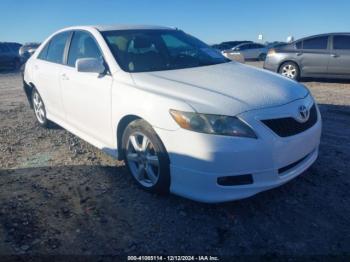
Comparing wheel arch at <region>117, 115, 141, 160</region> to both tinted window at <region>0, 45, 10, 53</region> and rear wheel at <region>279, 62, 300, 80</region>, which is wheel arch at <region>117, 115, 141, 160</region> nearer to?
rear wheel at <region>279, 62, 300, 80</region>

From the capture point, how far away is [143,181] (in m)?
3.33

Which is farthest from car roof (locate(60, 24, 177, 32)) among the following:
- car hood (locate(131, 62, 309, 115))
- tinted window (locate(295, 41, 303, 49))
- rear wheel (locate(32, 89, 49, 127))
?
tinted window (locate(295, 41, 303, 49))

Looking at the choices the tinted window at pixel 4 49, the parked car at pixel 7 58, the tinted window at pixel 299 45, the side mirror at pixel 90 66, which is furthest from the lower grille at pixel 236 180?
the tinted window at pixel 4 49

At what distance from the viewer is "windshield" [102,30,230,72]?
3.60m

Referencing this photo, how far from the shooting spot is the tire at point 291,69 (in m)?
10.1

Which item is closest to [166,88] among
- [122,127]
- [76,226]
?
[122,127]

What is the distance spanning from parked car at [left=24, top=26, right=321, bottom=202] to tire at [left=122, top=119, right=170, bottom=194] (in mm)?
10

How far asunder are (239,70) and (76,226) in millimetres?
2374

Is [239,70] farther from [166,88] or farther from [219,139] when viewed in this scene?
[219,139]

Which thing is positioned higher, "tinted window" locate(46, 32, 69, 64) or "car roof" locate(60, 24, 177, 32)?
"car roof" locate(60, 24, 177, 32)

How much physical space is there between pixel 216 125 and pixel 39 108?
386 centimetres

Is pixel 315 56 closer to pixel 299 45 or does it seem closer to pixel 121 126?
pixel 299 45

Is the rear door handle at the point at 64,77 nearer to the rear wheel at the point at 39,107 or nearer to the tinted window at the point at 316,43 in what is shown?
the rear wheel at the point at 39,107

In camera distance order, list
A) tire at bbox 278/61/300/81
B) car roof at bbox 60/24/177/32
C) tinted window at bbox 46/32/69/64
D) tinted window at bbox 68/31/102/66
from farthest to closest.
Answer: tire at bbox 278/61/300/81, tinted window at bbox 46/32/69/64, car roof at bbox 60/24/177/32, tinted window at bbox 68/31/102/66
